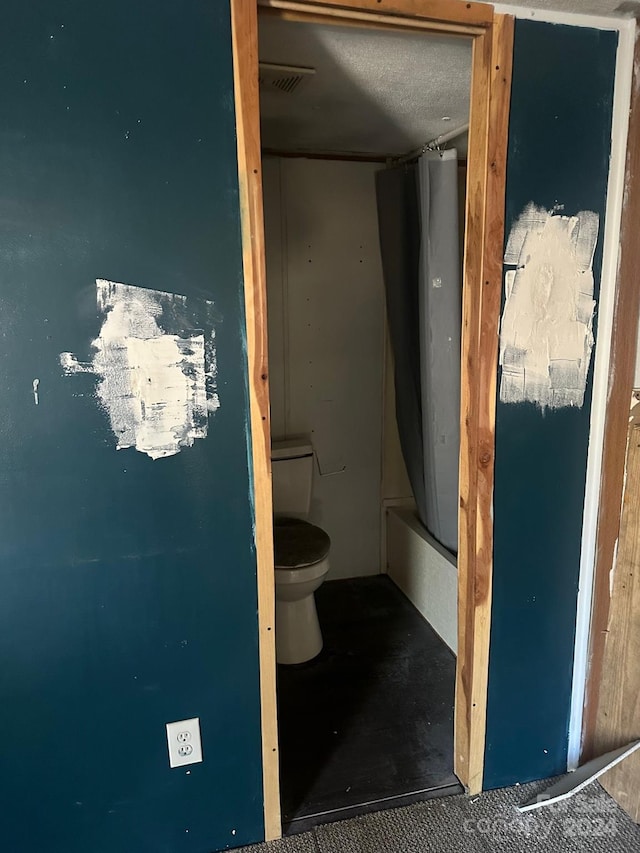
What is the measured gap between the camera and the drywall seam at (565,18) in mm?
1394

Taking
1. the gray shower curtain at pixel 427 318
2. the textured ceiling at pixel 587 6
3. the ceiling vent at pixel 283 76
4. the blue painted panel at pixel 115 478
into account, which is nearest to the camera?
the blue painted panel at pixel 115 478

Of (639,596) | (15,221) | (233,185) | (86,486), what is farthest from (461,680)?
(15,221)

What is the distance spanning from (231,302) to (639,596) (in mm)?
1379

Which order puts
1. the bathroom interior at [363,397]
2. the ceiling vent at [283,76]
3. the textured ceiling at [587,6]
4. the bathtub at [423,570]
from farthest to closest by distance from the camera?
the bathtub at [423,570], the bathroom interior at [363,397], the ceiling vent at [283,76], the textured ceiling at [587,6]

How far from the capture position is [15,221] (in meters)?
1.21

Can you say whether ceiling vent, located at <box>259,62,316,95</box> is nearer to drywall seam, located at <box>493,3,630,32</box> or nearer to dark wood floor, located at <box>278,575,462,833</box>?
drywall seam, located at <box>493,3,630,32</box>

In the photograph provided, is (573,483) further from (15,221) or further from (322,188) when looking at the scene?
(322,188)

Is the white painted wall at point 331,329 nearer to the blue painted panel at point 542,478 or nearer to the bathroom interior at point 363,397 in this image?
the bathroom interior at point 363,397

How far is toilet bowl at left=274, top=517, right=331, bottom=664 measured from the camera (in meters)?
2.21

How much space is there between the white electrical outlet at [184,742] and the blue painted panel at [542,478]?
829 mm

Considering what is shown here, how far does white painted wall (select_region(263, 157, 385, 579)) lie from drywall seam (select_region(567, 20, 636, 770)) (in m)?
1.38

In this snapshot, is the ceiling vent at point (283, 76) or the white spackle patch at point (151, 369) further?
the ceiling vent at point (283, 76)

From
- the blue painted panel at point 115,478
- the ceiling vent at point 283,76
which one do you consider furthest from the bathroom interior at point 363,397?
the blue painted panel at point 115,478

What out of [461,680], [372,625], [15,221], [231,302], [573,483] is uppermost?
[15,221]
